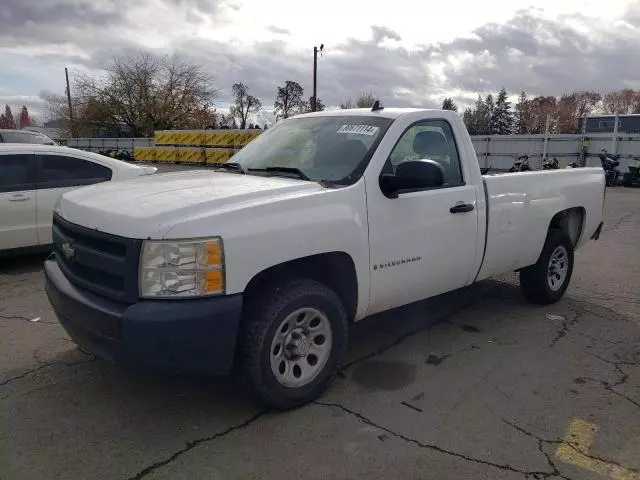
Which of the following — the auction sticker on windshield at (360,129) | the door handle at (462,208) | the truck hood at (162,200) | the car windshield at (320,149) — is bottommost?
the door handle at (462,208)

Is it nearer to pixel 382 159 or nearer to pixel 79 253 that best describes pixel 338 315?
pixel 382 159

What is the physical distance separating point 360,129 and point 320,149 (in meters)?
0.34

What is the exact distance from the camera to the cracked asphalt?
2865 mm

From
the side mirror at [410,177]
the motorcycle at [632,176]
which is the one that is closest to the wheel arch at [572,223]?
the side mirror at [410,177]

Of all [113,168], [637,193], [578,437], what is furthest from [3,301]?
[637,193]

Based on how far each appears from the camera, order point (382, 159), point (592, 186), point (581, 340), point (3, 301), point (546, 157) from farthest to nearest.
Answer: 1. point (546, 157)
2. point (592, 186)
3. point (3, 301)
4. point (581, 340)
5. point (382, 159)

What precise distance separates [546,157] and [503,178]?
20.0 metres

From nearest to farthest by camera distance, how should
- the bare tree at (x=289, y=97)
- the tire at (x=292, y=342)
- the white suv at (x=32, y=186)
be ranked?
the tire at (x=292, y=342) < the white suv at (x=32, y=186) < the bare tree at (x=289, y=97)

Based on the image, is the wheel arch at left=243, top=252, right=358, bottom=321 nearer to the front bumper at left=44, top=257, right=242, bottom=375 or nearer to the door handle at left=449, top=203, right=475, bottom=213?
the front bumper at left=44, top=257, right=242, bottom=375

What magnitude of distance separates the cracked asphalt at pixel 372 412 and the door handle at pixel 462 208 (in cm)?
115

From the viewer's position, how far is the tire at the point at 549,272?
18.1 ft

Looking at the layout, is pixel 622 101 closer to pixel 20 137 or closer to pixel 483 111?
pixel 483 111

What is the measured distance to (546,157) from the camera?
900 inches

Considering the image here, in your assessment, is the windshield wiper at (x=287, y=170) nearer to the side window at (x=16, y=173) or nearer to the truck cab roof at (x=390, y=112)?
the truck cab roof at (x=390, y=112)
